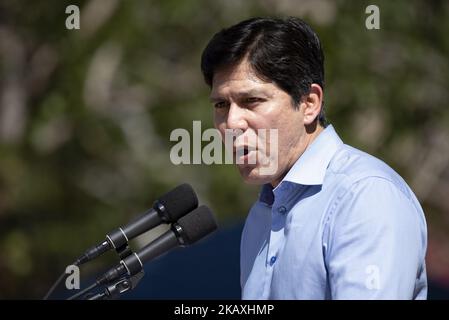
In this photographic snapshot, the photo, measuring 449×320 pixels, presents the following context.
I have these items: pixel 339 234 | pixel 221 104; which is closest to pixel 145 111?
pixel 221 104

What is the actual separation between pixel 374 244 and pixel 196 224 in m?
0.54

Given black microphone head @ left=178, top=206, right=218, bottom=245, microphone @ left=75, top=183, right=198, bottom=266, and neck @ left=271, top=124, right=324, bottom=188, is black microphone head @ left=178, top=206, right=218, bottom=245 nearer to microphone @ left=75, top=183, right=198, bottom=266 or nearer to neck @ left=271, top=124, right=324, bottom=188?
microphone @ left=75, top=183, right=198, bottom=266

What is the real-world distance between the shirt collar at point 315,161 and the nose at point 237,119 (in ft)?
0.60

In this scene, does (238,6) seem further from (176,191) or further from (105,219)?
(176,191)

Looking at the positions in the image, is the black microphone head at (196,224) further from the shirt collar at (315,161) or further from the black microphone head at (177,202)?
the shirt collar at (315,161)

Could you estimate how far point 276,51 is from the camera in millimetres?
2264

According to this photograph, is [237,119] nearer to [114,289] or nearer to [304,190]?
[304,190]

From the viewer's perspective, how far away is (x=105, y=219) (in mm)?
7227

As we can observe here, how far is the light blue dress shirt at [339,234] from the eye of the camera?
1948mm

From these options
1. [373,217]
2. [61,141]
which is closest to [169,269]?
[61,141]

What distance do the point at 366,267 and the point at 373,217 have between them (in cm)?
12

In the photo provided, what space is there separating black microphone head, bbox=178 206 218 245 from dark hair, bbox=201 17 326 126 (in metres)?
0.39

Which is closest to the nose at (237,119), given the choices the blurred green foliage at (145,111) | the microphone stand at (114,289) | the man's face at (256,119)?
the man's face at (256,119)

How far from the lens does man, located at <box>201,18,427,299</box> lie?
1.96 meters
